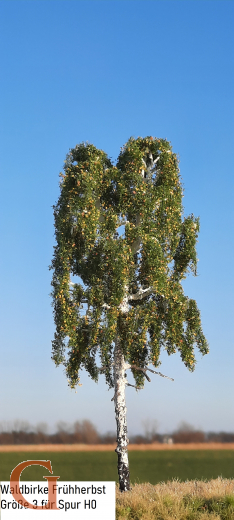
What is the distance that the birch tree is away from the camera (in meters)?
17.9

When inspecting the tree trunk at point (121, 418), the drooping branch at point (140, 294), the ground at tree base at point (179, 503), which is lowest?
the ground at tree base at point (179, 503)

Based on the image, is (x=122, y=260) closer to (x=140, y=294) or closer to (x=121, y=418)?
(x=140, y=294)

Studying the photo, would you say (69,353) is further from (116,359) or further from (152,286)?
(152,286)

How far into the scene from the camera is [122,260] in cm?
1767

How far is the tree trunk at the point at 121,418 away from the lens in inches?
687

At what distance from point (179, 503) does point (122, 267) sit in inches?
309

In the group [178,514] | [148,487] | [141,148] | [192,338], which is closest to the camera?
[178,514]

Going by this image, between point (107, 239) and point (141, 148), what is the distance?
4.54m

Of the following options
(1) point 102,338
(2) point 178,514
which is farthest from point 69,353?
(2) point 178,514

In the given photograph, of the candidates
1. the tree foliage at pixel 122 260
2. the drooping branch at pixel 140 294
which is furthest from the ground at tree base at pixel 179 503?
the drooping branch at pixel 140 294

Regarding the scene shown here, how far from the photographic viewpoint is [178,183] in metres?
19.7

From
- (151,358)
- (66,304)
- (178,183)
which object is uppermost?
(178,183)

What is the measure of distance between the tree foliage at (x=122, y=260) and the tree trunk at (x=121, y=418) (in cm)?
44

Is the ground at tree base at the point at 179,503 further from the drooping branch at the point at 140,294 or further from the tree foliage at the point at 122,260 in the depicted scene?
the drooping branch at the point at 140,294
